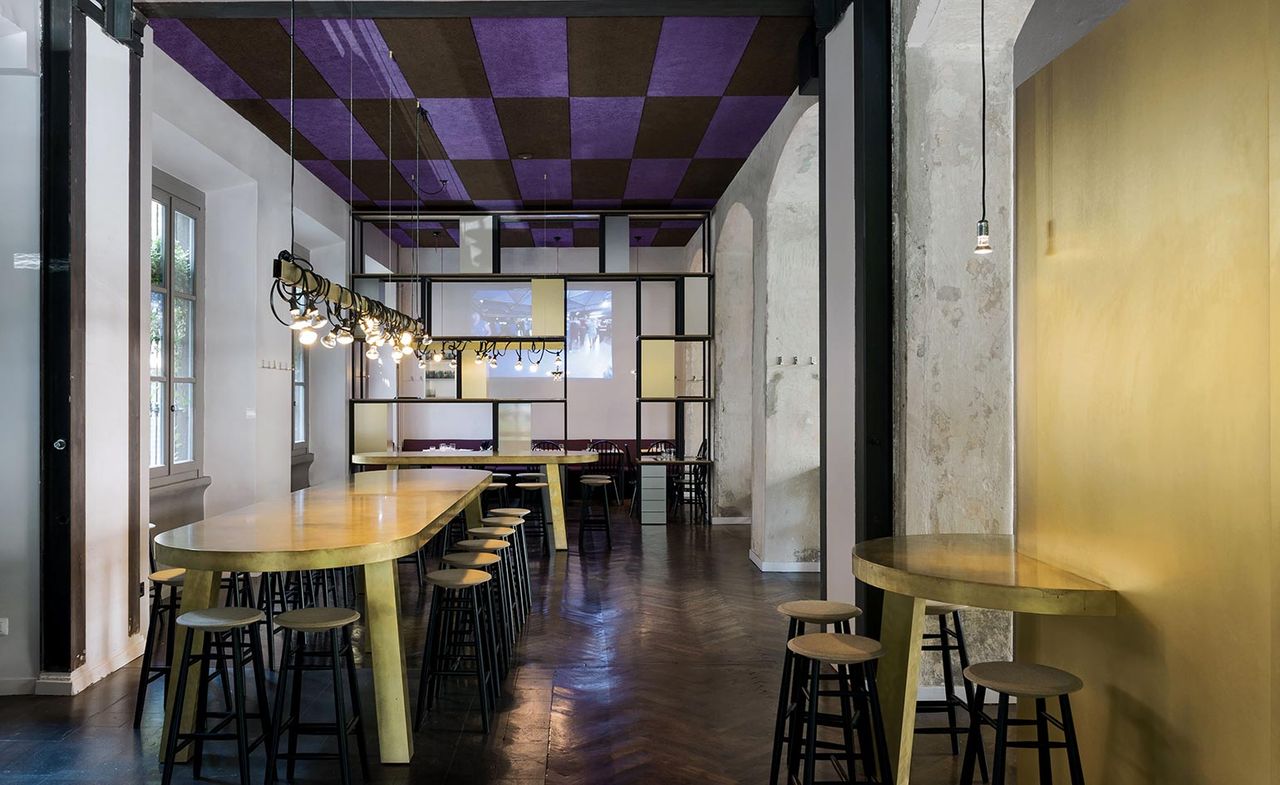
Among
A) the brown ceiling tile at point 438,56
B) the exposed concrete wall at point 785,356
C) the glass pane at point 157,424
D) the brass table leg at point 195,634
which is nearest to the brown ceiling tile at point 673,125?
the exposed concrete wall at point 785,356

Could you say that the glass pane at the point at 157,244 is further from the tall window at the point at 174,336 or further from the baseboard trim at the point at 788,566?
the baseboard trim at the point at 788,566

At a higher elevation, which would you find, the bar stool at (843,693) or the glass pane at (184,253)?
the glass pane at (184,253)

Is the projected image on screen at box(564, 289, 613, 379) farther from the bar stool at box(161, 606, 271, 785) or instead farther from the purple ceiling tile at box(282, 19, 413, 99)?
the bar stool at box(161, 606, 271, 785)

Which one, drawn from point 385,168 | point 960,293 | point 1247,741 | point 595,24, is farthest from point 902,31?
point 385,168

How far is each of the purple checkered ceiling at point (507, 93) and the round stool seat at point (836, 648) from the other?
3.49 metres

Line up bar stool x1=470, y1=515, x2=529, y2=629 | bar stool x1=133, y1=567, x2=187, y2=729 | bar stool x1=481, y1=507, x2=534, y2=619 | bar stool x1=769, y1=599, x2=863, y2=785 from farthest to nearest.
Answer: bar stool x1=481, y1=507, x2=534, y2=619 → bar stool x1=470, y1=515, x2=529, y2=629 → bar stool x1=133, y1=567, x2=187, y2=729 → bar stool x1=769, y1=599, x2=863, y2=785

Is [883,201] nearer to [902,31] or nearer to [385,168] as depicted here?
[902,31]

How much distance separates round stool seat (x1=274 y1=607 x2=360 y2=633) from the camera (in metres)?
3.09

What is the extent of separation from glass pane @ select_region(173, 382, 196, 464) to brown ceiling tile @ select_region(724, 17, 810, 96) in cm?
440

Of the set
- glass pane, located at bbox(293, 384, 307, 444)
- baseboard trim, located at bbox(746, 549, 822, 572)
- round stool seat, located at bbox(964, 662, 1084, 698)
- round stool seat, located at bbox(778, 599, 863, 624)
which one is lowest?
baseboard trim, located at bbox(746, 549, 822, 572)

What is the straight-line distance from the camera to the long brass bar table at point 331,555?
2969 millimetres

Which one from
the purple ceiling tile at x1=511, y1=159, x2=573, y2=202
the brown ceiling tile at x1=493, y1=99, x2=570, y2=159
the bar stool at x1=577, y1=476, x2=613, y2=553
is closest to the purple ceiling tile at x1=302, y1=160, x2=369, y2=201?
the purple ceiling tile at x1=511, y1=159, x2=573, y2=202

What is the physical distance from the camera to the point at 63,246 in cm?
403

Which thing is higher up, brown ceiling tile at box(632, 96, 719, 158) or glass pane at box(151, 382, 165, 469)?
brown ceiling tile at box(632, 96, 719, 158)
